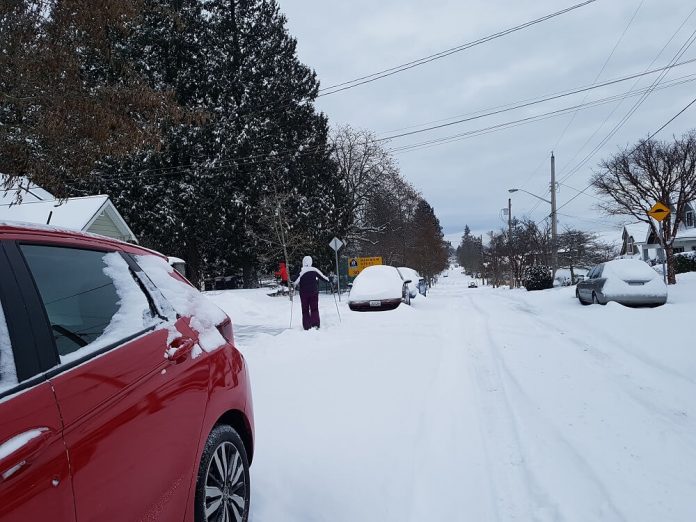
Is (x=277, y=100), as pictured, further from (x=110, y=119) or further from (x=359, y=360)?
(x=359, y=360)

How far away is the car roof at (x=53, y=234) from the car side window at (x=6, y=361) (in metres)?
0.35

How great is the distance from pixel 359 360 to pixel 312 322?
393 cm

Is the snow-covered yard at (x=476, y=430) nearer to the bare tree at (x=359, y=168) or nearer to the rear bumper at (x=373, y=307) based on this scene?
the rear bumper at (x=373, y=307)

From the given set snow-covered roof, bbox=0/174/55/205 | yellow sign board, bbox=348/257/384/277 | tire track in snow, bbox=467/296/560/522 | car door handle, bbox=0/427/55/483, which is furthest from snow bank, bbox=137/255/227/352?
yellow sign board, bbox=348/257/384/277

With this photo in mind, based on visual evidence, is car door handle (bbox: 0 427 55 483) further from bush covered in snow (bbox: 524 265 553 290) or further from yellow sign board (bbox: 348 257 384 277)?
bush covered in snow (bbox: 524 265 553 290)

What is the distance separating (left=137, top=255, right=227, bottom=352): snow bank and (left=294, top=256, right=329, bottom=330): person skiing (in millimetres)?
7634

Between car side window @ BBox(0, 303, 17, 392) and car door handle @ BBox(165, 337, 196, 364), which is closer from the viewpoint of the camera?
car side window @ BBox(0, 303, 17, 392)

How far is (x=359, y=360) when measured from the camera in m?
7.25

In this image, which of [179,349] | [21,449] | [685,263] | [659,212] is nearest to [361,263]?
[659,212]

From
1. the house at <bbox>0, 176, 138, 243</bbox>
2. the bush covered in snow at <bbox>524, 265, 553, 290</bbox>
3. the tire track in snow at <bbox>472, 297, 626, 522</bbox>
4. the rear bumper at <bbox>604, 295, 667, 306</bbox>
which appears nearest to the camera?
the tire track in snow at <bbox>472, 297, 626, 522</bbox>

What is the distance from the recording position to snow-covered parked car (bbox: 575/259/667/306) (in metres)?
12.9

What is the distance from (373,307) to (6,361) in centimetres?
1369

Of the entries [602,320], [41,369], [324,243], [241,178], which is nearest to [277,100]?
[241,178]

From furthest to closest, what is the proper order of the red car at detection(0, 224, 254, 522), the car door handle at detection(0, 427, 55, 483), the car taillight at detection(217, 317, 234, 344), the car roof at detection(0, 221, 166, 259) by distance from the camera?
1. the car taillight at detection(217, 317, 234, 344)
2. the car roof at detection(0, 221, 166, 259)
3. the red car at detection(0, 224, 254, 522)
4. the car door handle at detection(0, 427, 55, 483)
